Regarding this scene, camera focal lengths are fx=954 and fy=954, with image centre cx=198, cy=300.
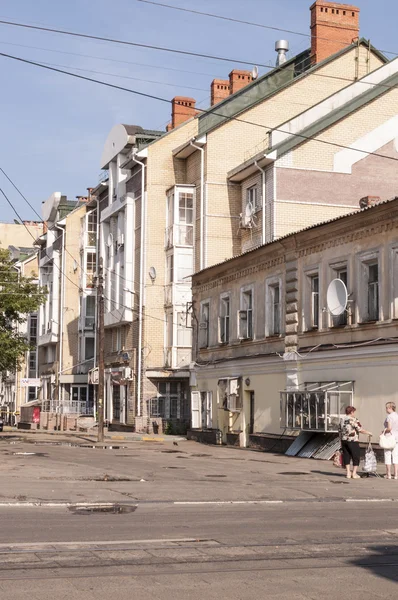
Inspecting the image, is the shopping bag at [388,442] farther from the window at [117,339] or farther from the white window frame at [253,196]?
the window at [117,339]

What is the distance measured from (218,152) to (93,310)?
19581mm

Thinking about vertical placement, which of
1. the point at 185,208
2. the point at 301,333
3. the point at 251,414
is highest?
the point at 185,208

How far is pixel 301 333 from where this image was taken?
3044cm

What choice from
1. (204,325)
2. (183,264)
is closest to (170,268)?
(183,264)

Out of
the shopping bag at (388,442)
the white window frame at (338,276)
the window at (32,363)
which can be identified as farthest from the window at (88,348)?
the shopping bag at (388,442)

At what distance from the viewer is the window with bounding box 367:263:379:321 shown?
26500 mm

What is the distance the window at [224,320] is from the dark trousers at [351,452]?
51.3 ft

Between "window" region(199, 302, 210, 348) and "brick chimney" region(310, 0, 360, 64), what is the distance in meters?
14.6

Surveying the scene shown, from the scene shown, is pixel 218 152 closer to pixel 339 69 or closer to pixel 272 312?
pixel 339 69

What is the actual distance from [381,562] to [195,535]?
2682mm

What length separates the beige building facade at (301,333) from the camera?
2614 cm

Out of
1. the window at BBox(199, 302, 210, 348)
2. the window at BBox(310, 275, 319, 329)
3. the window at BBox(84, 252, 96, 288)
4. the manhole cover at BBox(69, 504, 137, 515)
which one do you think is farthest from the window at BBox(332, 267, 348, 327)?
the window at BBox(84, 252, 96, 288)

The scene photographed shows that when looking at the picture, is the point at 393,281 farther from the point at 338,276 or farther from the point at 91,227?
the point at 91,227

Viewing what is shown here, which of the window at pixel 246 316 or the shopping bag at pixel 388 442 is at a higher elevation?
the window at pixel 246 316
